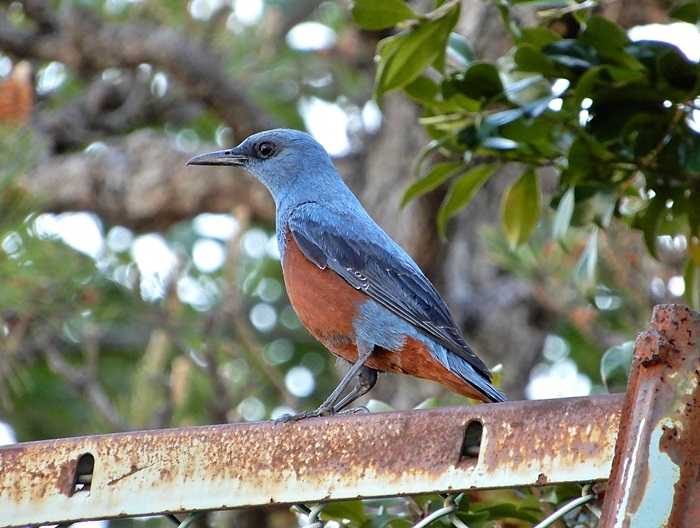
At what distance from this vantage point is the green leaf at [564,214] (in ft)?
9.97

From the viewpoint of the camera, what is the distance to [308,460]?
180 cm

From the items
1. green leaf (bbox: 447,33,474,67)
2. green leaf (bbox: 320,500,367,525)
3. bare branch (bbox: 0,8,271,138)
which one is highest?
green leaf (bbox: 447,33,474,67)

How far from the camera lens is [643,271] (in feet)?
15.7

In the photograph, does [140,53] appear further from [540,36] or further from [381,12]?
[540,36]

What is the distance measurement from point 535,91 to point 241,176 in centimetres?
301

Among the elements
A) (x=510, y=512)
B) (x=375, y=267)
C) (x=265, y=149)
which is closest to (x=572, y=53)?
(x=375, y=267)

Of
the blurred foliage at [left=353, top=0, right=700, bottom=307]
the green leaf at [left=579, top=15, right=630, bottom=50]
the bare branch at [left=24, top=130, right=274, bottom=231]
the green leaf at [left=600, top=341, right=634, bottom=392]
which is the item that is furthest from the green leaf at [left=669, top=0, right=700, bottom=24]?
the bare branch at [left=24, top=130, right=274, bottom=231]

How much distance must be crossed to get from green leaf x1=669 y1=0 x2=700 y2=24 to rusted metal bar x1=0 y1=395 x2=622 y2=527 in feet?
4.81

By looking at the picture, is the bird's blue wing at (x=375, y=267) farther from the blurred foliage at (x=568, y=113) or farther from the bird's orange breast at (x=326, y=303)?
the blurred foliage at (x=568, y=113)

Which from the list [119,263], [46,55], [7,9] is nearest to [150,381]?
[119,263]

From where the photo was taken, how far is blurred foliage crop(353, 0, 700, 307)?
2.82 m

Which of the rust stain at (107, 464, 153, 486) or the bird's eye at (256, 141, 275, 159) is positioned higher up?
the rust stain at (107, 464, 153, 486)

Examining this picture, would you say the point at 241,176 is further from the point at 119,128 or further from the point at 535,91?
the point at 535,91

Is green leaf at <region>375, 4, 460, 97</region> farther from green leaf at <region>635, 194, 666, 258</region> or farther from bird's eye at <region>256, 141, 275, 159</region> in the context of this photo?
bird's eye at <region>256, 141, 275, 159</region>
